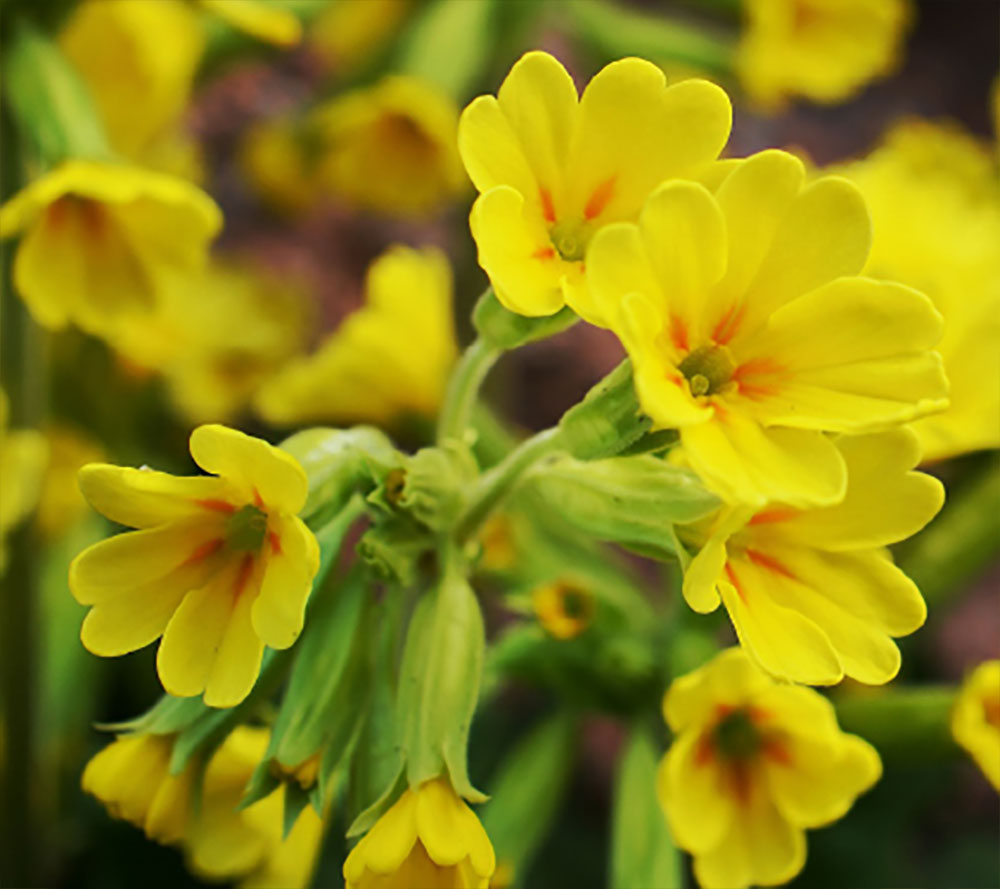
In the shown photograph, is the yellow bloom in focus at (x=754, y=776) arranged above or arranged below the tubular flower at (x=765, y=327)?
below

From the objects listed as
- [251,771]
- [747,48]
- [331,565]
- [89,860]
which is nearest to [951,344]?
[331,565]

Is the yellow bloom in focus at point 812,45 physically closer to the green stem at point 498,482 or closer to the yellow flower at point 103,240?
the yellow flower at point 103,240

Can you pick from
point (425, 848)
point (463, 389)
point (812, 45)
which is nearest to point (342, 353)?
point (463, 389)

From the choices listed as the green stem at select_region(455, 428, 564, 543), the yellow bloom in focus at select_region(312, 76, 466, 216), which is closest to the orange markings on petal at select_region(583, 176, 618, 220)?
the green stem at select_region(455, 428, 564, 543)

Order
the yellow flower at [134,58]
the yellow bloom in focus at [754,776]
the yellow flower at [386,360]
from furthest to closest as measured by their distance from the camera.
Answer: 1. the yellow flower at [134,58]
2. the yellow flower at [386,360]
3. the yellow bloom in focus at [754,776]

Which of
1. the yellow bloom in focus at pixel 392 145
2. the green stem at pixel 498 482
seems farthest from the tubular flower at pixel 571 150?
the yellow bloom in focus at pixel 392 145

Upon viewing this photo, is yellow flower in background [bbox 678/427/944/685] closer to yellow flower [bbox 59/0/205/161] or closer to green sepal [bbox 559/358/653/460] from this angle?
green sepal [bbox 559/358/653/460]
